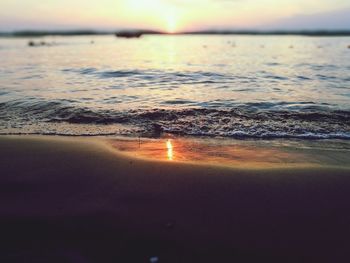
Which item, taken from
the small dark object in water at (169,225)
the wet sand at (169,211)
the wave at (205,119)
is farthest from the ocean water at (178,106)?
the small dark object in water at (169,225)

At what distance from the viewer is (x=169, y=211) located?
4188 mm

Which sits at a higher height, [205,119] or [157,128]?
[157,128]

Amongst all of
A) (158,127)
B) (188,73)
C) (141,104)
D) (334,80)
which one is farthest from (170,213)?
(188,73)

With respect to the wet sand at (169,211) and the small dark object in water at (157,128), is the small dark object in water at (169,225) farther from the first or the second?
the small dark object in water at (157,128)

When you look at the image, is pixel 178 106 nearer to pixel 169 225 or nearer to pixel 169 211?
pixel 169 211

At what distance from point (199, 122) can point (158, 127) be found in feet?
3.82

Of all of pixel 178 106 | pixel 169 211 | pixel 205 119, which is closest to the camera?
pixel 169 211

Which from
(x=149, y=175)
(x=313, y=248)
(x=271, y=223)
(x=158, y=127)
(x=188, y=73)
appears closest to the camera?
(x=313, y=248)

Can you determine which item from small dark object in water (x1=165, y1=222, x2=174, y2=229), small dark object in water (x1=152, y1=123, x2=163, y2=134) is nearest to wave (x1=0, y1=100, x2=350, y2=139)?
small dark object in water (x1=152, y1=123, x2=163, y2=134)

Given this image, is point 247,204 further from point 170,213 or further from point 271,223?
point 170,213

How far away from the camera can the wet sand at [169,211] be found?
349 cm

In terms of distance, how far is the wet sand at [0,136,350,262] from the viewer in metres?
3.49

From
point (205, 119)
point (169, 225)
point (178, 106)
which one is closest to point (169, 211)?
point (169, 225)

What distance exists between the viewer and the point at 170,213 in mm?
4145
